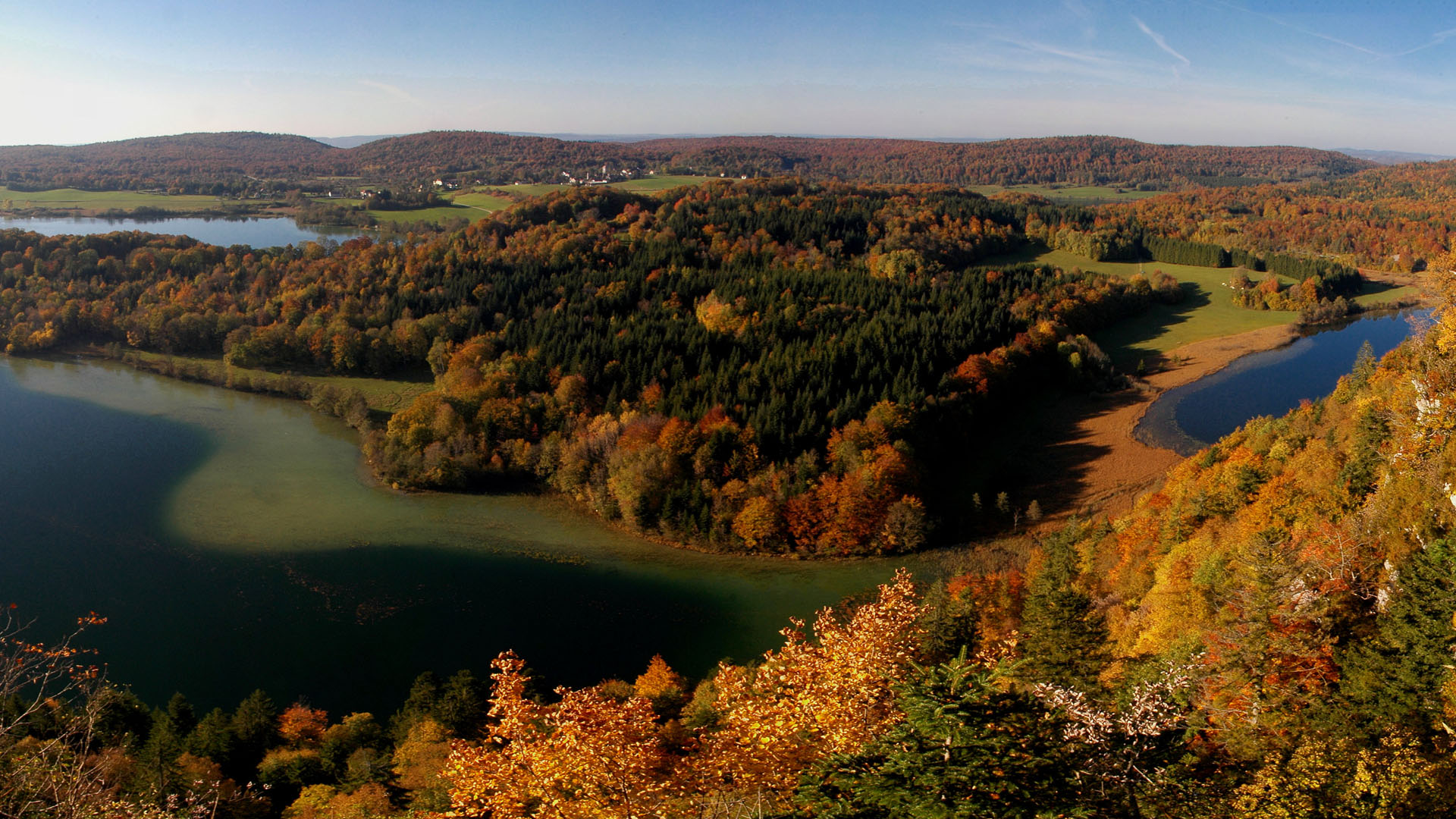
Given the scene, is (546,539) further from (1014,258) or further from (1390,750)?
(1014,258)

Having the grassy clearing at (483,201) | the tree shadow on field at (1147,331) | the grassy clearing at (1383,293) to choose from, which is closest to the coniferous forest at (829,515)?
the tree shadow on field at (1147,331)

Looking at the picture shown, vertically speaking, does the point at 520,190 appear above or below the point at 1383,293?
above

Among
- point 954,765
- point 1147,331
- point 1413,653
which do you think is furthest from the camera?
point 1147,331

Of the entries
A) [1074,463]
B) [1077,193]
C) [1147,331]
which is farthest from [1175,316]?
[1077,193]

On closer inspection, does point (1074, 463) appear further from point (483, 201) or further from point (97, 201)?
point (97, 201)

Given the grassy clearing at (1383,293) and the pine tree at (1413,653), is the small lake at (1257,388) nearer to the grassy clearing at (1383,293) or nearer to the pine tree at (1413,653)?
the grassy clearing at (1383,293)
